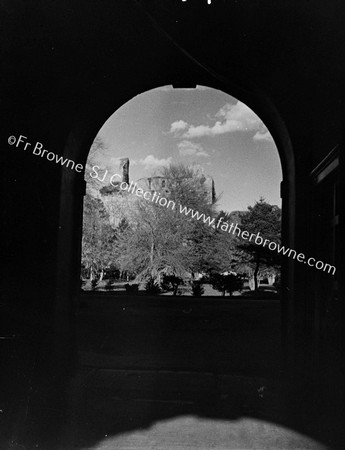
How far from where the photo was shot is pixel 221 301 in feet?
69.7

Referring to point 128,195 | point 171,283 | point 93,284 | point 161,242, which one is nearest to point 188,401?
point 171,283

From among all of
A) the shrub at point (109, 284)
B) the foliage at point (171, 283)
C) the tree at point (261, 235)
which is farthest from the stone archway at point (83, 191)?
the shrub at point (109, 284)

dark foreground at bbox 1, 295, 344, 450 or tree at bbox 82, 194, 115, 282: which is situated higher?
tree at bbox 82, 194, 115, 282

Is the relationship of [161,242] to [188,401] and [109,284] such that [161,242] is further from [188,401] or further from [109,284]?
[188,401]

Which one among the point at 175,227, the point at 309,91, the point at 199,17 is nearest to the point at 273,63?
the point at 309,91

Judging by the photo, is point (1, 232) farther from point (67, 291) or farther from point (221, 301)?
point (221, 301)

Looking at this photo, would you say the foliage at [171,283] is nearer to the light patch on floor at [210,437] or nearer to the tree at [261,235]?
the tree at [261,235]

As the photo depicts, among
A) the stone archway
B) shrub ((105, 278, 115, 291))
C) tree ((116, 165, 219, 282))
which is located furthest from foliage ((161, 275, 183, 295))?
the stone archway

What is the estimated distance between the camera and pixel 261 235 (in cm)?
3034

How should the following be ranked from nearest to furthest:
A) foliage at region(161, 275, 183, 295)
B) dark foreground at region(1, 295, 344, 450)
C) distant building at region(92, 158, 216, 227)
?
dark foreground at region(1, 295, 344, 450), foliage at region(161, 275, 183, 295), distant building at region(92, 158, 216, 227)

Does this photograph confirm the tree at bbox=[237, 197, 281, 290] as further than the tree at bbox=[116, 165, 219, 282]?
No

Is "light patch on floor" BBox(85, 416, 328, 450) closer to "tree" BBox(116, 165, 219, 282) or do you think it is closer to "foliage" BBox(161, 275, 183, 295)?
"foliage" BBox(161, 275, 183, 295)

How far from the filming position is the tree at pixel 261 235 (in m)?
29.8

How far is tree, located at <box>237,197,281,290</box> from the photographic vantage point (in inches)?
1174
